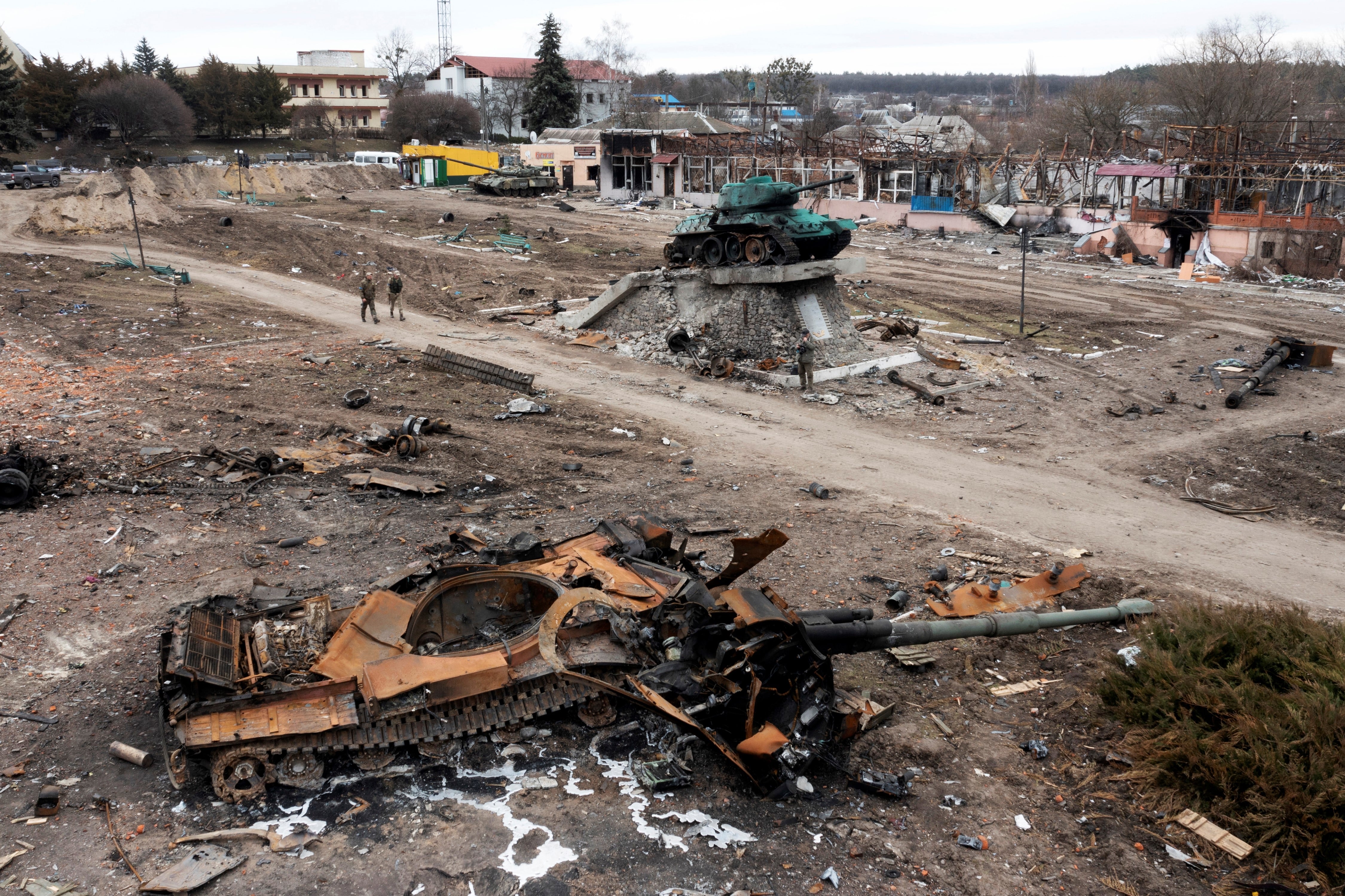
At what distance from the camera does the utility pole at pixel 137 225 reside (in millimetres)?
25703

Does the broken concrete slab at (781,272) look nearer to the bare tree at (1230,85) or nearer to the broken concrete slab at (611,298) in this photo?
the broken concrete slab at (611,298)

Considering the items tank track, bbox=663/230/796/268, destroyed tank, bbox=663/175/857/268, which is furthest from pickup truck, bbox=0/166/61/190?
destroyed tank, bbox=663/175/857/268

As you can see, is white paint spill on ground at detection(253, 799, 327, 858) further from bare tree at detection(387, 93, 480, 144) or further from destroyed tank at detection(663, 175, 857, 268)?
bare tree at detection(387, 93, 480, 144)

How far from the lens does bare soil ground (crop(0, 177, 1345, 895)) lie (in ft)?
20.4

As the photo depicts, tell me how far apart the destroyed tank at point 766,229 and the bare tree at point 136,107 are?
142 ft

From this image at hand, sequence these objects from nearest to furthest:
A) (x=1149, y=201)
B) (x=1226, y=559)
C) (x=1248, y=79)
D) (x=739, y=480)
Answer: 1. (x=1226, y=559)
2. (x=739, y=480)
3. (x=1149, y=201)
4. (x=1248, y=79)

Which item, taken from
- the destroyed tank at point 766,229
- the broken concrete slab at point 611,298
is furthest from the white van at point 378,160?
the destroyed tank at point 766,229

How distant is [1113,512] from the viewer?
1252cm

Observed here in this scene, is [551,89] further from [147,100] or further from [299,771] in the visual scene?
[299,771]

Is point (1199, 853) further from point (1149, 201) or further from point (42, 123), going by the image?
point (42, 123)

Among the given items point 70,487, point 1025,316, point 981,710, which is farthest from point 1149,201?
point 70,487

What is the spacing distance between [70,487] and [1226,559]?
13937 millimetres

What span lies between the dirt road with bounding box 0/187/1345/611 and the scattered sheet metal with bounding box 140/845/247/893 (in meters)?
8.56

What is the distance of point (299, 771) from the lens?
6.59 meters
